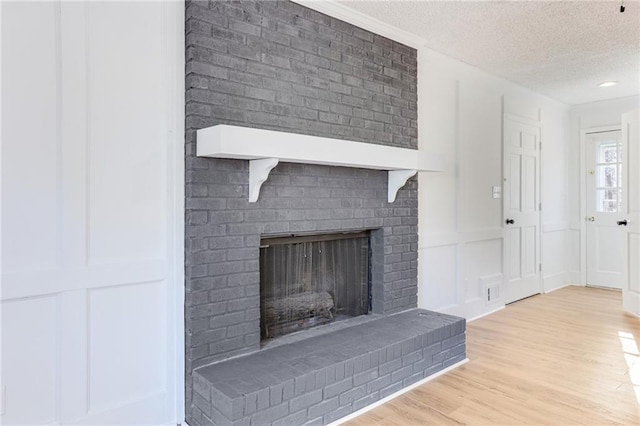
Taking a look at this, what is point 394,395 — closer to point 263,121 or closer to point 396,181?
point 396,181

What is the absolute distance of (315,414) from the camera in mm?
2162

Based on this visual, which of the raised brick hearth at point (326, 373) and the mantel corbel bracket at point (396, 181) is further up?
the mantel corbel bracket at point (396, 181)

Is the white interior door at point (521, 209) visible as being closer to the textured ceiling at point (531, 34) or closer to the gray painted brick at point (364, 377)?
the textured ceiling at point (531, 34)

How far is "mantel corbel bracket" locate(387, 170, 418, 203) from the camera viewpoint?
3.04 meters

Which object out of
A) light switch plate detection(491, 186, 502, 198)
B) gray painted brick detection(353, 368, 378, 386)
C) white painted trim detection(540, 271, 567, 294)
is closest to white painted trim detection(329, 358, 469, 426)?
gray painted brick detection(353, 368, 378, 386)

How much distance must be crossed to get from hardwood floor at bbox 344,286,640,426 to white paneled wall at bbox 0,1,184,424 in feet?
3.90

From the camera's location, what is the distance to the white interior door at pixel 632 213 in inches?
163

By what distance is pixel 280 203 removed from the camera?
2.48 m

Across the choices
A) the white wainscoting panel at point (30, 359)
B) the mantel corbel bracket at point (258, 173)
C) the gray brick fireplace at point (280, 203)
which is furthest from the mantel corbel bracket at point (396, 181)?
the white wainscoting panel at point (30, 359)

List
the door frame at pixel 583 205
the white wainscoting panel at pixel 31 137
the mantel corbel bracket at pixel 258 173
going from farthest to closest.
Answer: the door frame at pixel 583 205
the mantel corbel bracket at pixel 258 173
the white wainscoting panel at pixel 31 137

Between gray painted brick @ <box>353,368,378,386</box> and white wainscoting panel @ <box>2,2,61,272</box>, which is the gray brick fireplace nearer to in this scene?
gray painted brick @ <box>353,368,378,386</box>

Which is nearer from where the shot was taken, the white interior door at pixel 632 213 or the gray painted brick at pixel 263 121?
the gray painted brick at pixel 263 121

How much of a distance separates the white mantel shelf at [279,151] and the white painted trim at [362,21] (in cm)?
90

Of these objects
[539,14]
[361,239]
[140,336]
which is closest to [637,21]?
[539,14]
